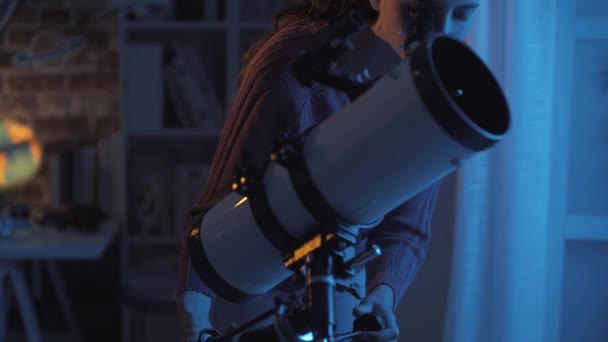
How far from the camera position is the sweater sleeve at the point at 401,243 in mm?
1067

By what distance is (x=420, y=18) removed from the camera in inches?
32.4

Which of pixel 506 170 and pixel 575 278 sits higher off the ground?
pixel 506 170

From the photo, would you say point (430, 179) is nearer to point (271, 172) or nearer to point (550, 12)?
point (271, 172)

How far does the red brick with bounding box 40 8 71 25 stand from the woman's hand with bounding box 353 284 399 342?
238 cm

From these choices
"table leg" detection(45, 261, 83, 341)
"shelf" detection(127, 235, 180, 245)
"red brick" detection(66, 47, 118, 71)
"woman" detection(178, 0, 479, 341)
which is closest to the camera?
"woman" detection(178, 0, 479, 341)

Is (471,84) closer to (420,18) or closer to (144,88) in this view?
(420,18)

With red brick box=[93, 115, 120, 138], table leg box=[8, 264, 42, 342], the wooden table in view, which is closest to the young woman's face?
the wooden table

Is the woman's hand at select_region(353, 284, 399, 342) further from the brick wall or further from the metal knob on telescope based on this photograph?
the brick wall

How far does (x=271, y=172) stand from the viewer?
789 mm

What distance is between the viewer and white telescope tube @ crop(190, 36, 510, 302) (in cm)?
62

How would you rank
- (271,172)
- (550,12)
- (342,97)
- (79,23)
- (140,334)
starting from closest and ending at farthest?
1. (271,172)
2. (342,97)
3. (550,12)
4. (140,334)
5. (79,23)

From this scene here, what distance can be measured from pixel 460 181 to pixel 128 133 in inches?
60.1

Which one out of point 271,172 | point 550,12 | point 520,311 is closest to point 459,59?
point 271,172

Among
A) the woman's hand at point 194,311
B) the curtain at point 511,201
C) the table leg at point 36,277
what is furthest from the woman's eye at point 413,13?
the table leg at point 36,277
